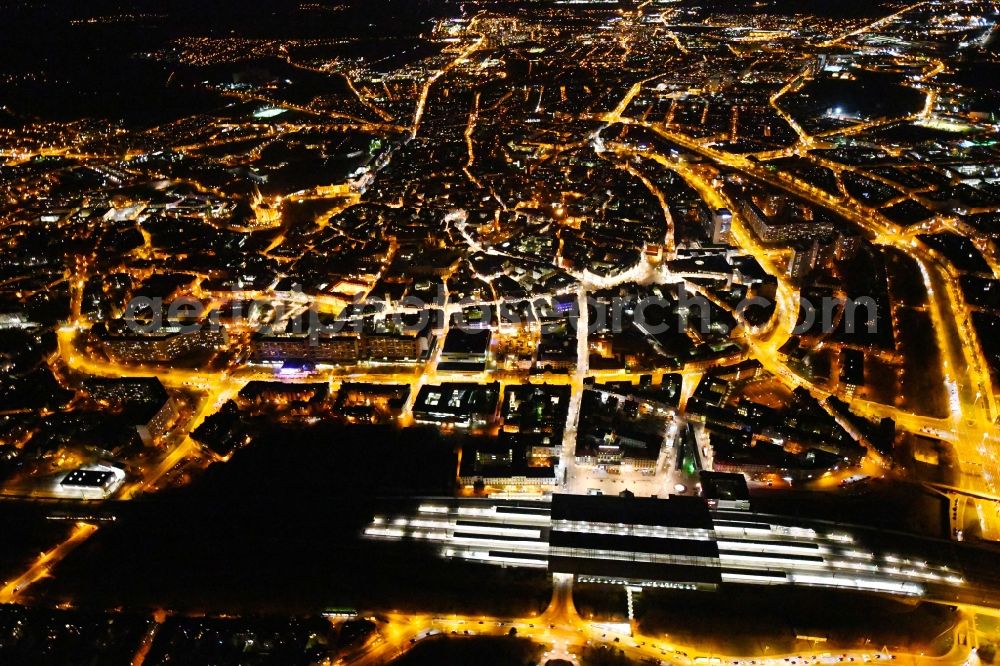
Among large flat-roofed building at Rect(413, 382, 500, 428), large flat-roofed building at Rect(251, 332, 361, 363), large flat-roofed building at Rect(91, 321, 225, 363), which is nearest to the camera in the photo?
large flat-roofed building at Rect(413, 382, 500, 428)

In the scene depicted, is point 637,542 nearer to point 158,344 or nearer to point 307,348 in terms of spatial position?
point 307,348

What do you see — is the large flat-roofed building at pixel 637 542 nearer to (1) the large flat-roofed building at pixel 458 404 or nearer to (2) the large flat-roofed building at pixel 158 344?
(1) the large flat-roofed building at pixel 458 404

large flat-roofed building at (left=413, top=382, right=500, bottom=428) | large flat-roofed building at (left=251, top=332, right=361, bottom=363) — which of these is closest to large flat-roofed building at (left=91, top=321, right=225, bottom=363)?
large flat-roofed building at (left=251, top=332, right=361, bottom=363)

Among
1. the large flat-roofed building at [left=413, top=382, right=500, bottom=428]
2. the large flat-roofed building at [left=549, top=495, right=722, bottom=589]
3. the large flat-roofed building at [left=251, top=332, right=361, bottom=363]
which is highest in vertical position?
the large flat-roofed building at [left=251, top=332, right=361, bottom=363]

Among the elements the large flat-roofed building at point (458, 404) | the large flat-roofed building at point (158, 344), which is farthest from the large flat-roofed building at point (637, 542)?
the large flat-roofed building at point (158, 344)

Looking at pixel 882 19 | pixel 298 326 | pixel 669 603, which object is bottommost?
pixel 669 603

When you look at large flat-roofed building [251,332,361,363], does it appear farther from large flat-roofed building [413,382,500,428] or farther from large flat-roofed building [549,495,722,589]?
large flat-roofed building [549,495,722,589]

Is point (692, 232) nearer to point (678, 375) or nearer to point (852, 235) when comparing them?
point (852, 235)

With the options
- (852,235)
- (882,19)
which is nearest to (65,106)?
(852,235)

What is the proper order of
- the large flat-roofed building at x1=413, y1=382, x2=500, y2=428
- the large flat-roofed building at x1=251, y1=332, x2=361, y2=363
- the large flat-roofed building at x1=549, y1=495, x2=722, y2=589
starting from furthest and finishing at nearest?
the large flat-roofed building at x1=251, y1=332, x2=361, y2=363 < the large flat-roofed building at x1=413, y1=382, x2=500, y2=428 < the large flat-roofed building at x1=549, y1=495, x2=722, y2=589
